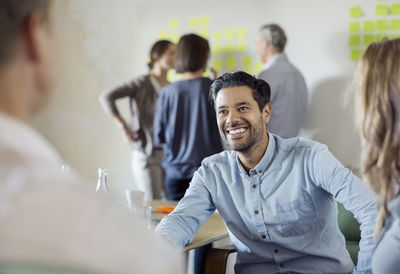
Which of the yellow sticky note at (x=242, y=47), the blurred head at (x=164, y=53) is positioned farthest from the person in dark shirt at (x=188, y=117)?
the yellow sticky note at (x=242, y=47)

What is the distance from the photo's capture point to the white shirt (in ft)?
2.12

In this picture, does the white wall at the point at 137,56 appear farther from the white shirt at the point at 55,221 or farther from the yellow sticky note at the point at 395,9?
the white shirt at the point at 55,221

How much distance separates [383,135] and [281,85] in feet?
8.64

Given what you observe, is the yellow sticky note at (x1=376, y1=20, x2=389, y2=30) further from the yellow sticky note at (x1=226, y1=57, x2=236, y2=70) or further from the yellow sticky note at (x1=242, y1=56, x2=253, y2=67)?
the yellow sticky note at (x1=226, y1=57, x2=236, y2=70)

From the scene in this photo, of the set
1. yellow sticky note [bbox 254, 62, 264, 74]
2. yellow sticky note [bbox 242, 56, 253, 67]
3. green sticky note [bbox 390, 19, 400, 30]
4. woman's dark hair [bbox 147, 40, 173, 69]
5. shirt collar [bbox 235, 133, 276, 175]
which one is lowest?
shirt collar [bbox 235, 133, 276, 175]

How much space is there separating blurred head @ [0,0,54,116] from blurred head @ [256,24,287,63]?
11.6ft

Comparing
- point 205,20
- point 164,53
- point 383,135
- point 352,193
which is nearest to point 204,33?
point 205,20

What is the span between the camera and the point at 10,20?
711mm

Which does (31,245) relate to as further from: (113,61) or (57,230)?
(113,61)

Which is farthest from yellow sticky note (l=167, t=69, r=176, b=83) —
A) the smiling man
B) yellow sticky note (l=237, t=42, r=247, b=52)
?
the smiling man

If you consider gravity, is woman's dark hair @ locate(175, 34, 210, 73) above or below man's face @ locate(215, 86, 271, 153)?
above

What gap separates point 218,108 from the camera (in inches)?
101

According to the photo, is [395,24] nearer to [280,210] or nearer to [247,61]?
[247,61]

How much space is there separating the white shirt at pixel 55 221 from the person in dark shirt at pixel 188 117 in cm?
308
